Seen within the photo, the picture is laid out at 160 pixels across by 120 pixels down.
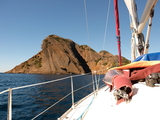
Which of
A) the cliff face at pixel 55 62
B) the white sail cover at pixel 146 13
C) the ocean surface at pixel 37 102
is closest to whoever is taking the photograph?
the white sail cover at pixel 146 13

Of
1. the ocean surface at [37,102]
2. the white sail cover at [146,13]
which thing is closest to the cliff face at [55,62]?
the ocean surface at [37,102]

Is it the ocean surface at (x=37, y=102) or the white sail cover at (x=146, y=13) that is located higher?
the white sail cover at (x=146, y=13)

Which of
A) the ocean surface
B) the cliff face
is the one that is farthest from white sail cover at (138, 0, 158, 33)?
the cliff face

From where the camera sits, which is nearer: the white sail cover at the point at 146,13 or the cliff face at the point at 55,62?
the white sail cover at the point at 146,13

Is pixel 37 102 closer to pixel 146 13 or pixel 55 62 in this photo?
pixel 146 13

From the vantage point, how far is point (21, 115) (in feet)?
18.0

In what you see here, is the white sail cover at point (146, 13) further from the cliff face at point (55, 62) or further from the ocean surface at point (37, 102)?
the cliff face at point (55, 62)

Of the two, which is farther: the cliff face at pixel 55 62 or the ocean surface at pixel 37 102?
the cliff face at pixel 55 62

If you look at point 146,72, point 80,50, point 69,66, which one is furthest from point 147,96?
point 80,50

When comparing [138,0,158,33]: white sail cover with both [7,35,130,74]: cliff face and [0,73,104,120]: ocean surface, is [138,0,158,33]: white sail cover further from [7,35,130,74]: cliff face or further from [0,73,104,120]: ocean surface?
[7,35,130,74]: cliff face

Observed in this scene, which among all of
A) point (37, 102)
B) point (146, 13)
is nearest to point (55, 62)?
point (37, 102)

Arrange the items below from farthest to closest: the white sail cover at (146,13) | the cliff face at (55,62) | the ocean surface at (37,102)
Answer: the cliff face at (55,62)
the ocean surface at (37,102)
the white sail cover at (146,13)

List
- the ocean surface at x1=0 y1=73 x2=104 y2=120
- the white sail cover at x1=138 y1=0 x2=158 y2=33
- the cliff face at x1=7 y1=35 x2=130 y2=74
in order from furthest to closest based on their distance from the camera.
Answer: the cliff face at x1=7 y1=35 x2=130 y2=74
the ocean surface at x1=0 y1=73 x2=104 y2=120
the white sail cover at x1=138 y1=0 x2=158 y2=33

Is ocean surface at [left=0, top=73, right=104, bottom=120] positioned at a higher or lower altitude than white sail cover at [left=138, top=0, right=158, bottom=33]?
lower
